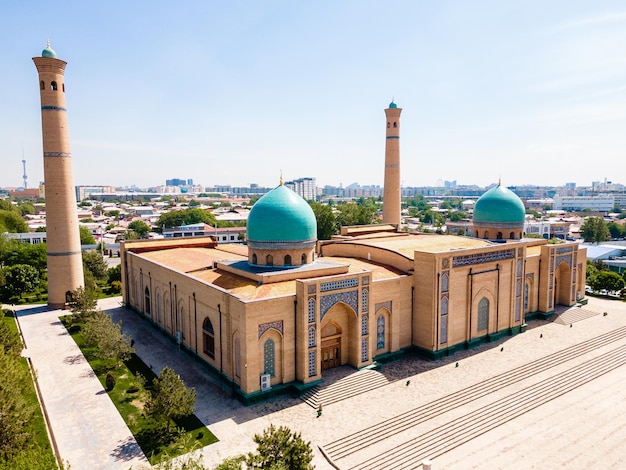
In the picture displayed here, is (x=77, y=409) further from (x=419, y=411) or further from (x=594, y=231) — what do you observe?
(x=594, y=231)

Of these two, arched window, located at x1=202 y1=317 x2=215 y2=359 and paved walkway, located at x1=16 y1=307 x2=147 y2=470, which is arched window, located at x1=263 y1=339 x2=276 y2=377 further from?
paved walkway, located at x1=16 y1=307 x2=147 y2=470

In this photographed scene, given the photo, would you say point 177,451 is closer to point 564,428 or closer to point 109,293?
point 564,428

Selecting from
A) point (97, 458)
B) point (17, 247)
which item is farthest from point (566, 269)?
point (17, 247)

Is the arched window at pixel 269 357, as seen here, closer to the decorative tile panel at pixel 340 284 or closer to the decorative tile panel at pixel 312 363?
the decorative tile panel at pixel 312 363

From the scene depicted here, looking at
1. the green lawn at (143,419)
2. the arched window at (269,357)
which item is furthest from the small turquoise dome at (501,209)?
the green lawn at (143,419)

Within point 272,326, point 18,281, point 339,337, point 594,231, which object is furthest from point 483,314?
point 594,231

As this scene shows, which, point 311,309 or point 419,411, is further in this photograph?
point 311,309
